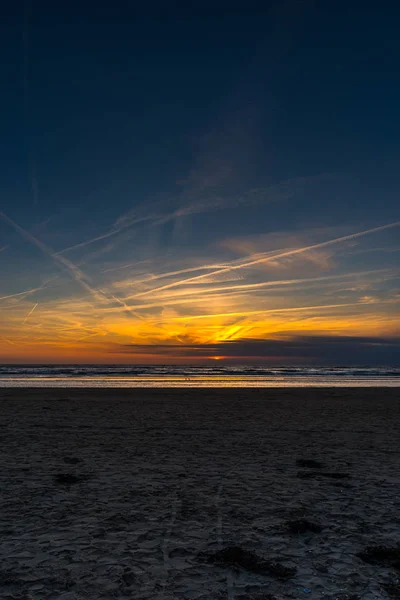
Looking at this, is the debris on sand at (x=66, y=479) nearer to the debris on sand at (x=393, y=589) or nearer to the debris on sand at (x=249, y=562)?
the debris on sand at (x=249, y=562)

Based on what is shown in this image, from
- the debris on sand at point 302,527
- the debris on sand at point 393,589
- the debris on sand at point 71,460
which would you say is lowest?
the debris on sand at point 393,589

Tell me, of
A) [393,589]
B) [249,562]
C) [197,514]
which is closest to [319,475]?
[197,514]

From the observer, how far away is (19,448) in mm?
12305

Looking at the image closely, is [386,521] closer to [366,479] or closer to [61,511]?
[366,479]

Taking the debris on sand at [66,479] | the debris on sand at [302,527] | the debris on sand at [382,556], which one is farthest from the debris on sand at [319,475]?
the debris on sand at [66,479]

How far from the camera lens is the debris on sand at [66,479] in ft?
29.3

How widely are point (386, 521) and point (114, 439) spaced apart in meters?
9.08

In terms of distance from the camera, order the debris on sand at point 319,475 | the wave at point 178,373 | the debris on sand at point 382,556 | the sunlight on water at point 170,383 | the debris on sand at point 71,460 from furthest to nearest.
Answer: the wave at point 178,373 < the sunlight on water at point 170,383 < the debris on sand at point 71,460 < the debris on sand at point 319,475 < the debris on sand at point 382,556

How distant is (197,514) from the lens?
7176mm

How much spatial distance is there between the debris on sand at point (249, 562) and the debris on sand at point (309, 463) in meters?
5.11

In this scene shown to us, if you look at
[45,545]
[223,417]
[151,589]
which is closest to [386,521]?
[151,589]

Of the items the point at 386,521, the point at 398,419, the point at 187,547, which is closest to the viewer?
the point at 187,547

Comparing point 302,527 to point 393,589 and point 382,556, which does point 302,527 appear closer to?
point 382,556

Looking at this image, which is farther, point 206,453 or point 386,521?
point 206,453
